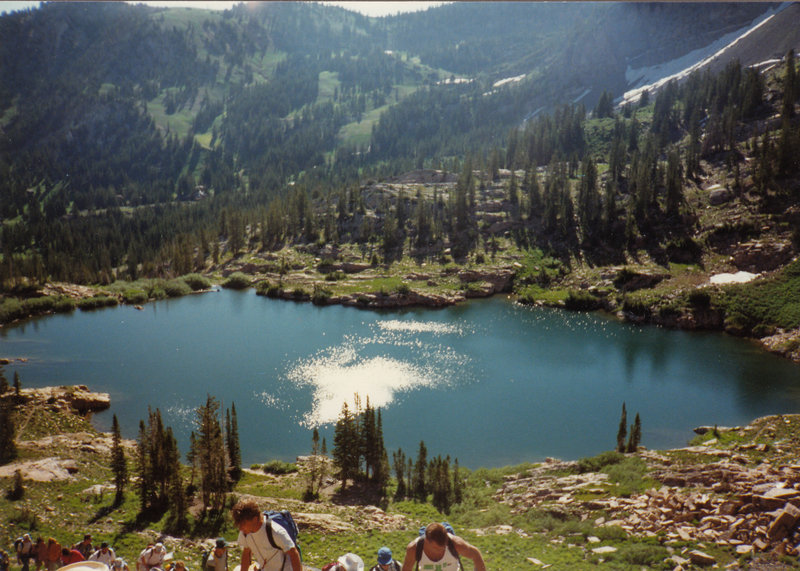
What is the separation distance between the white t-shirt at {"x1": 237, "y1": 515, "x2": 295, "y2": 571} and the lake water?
40436 millimetres

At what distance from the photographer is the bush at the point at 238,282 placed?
125m

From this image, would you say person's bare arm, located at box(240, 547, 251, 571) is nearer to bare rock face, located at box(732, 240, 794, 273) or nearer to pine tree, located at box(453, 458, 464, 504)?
pine tree, located at box(453, 458, 464, 504)

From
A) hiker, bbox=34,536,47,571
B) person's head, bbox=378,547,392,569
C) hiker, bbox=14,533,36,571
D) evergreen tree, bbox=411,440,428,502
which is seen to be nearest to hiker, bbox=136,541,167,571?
hiker, bbox=34,536,47,571

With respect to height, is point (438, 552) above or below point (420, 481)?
above

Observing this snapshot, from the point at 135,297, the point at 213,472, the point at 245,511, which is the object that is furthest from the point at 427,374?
the point at 135,297

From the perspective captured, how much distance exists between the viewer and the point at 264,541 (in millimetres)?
9062

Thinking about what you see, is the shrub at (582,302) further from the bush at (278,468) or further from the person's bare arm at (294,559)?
the person's bare arm at (294,559)

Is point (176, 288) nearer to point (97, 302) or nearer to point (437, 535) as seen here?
point (97, 302)

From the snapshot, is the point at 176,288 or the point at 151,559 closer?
the point at 151,559

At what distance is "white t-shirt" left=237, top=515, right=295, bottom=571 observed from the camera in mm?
9062

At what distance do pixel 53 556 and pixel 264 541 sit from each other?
49.9 ft

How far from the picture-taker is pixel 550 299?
338ft

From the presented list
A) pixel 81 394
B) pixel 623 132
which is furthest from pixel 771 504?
pixel 623 132

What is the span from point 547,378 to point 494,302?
40.5 m
